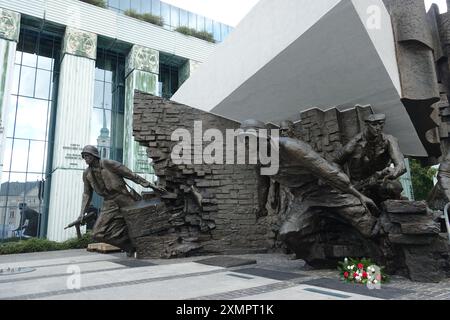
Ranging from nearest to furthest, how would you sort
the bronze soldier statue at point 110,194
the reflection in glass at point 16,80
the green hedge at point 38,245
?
the bronze soldier statue at point 110,194, the green hedge at point 38,245, the reflection in glass at point 16,80

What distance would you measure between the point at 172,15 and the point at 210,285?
20.1 meters

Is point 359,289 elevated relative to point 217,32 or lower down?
lower down

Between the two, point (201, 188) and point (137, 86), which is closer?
point (201, 188)

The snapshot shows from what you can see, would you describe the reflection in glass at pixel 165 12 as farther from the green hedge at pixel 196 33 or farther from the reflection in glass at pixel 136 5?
Answer: the reflection in glass at pixel 136 5

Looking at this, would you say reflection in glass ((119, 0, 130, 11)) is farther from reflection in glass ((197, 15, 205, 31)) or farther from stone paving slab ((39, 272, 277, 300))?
stone paving slab ((39, 272, 277, 300))

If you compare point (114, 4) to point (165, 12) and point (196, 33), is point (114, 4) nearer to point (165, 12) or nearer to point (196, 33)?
point (165, 12)

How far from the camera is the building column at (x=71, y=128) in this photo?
1485 cm

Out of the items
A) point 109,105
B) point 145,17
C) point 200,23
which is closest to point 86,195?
point 109,105

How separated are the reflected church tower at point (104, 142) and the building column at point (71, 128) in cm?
205

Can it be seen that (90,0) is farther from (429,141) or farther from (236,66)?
(429,141)

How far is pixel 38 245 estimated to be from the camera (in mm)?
13219

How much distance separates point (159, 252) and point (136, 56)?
44.3 feet

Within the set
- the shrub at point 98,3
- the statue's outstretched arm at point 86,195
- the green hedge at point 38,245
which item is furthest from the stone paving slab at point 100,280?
the shrub at point 98,3
